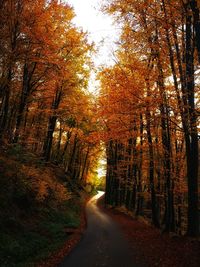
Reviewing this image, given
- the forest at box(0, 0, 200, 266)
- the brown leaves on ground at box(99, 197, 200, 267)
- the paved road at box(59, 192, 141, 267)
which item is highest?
the forest at box(0, 0, 200, 266)

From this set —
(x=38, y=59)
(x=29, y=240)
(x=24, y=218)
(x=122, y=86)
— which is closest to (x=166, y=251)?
(x=29, y=240)

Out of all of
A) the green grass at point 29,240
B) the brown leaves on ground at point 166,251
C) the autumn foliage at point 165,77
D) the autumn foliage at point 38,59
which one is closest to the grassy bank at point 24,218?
the green grass at point 29,240

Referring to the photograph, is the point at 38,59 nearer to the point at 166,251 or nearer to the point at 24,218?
the point at 24,218

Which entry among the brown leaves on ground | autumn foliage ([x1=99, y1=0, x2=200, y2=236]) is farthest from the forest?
the brown leaves on ground

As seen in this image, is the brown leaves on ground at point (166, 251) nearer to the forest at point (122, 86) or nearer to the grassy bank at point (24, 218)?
the forest at point (122, 86)

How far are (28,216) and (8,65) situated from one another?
7.35 metres

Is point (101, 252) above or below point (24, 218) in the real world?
below

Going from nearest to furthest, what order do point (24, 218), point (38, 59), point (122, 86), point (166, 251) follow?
point (166, 251)
point (24, 218)
point (122, 86)
point (38, 59)

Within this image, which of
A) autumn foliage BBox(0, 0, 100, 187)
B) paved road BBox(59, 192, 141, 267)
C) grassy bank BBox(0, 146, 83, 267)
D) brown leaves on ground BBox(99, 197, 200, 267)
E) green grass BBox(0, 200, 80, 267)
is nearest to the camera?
brown leaves on ground BBox(99, 197, 200, 267)

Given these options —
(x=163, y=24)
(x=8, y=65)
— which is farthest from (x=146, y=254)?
(x=8, y=65)

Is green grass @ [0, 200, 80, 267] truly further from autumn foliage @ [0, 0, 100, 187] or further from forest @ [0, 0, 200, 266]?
autumn foliage @ [0, 0, 100, 187]

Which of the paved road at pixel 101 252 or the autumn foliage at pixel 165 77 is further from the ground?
the autumn foliage at pixel 165 77

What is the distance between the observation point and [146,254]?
29.5 ft

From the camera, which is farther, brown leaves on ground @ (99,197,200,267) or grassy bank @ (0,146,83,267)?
grassy bank @ (0,146,83,267)
